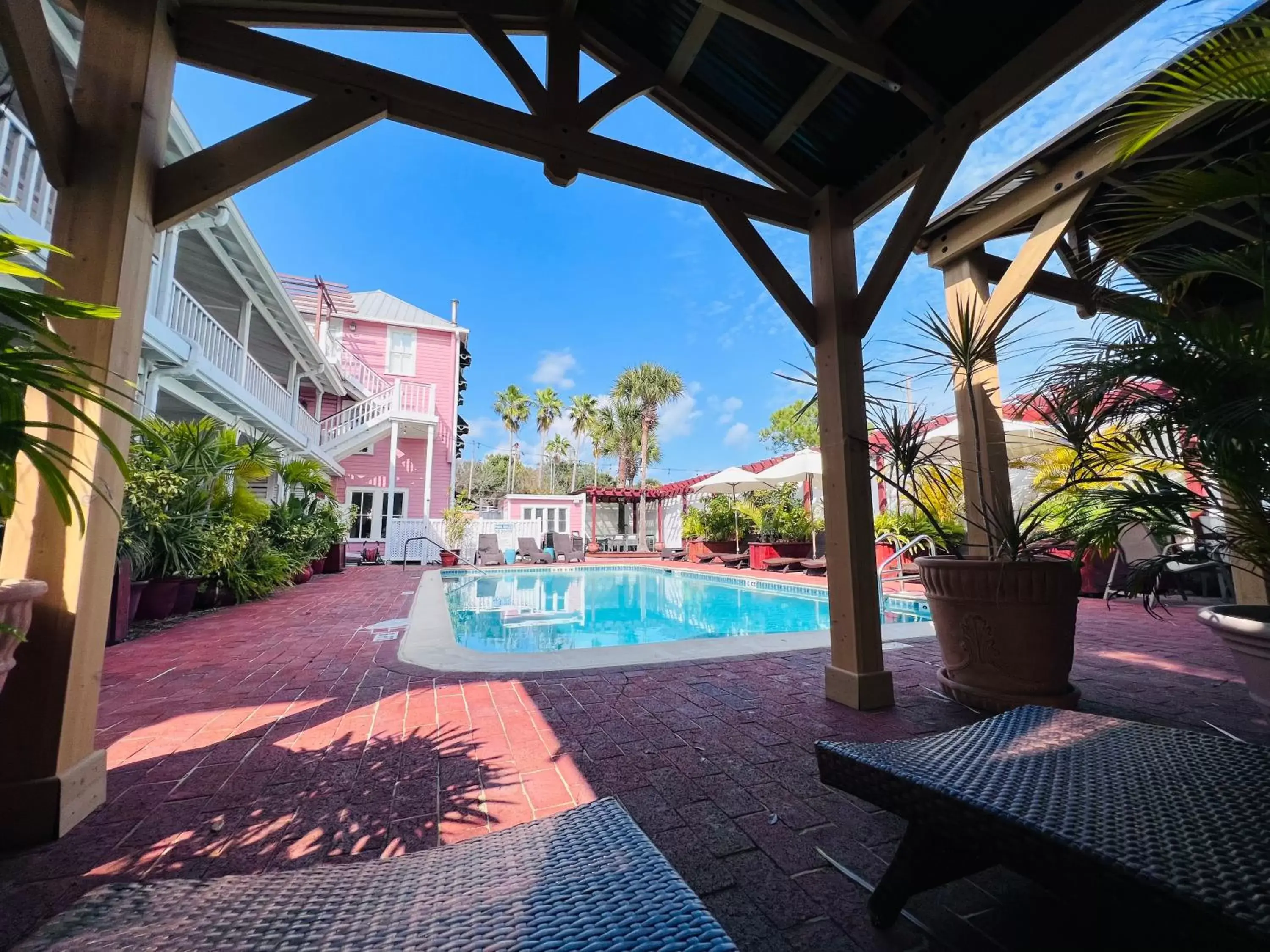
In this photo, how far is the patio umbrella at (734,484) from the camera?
42.8 ft

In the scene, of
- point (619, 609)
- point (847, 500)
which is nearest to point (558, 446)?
point (619, 609)

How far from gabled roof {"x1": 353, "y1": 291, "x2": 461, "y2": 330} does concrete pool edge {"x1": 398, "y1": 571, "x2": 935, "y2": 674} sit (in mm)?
13835

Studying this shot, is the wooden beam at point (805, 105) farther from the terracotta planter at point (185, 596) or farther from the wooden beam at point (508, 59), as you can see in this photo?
the terracotta planter at point (185, 596)

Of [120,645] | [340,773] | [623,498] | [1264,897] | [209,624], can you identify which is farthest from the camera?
[623,498]

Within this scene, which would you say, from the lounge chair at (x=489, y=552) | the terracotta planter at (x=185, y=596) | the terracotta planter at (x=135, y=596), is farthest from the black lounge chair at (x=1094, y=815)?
the lounge chair at (x=489, y=552)

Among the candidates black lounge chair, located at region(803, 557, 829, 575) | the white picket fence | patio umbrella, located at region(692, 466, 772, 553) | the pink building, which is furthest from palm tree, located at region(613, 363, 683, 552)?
black lounge chair, located at region(803, 557, 829, 575)

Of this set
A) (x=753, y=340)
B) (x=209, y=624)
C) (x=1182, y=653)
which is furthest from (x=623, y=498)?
(x=753, y=340)

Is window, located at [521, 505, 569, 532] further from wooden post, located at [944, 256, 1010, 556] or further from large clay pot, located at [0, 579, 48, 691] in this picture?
large clay pot, located at [0, 579, 48, 691]

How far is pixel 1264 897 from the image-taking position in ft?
2.35

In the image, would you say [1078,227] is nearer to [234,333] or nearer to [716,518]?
[716,518]

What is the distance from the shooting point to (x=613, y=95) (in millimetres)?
2844

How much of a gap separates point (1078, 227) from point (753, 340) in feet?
157

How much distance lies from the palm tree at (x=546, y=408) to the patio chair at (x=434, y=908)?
2897 centimetres

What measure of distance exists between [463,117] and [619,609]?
→ 6.96 m
